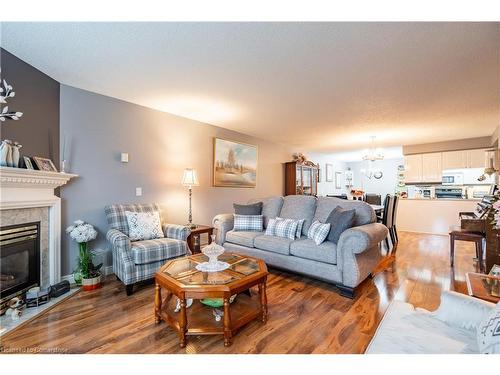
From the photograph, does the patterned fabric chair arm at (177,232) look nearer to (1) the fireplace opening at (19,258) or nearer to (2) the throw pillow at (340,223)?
(1) the fireplace opening at (19,258)

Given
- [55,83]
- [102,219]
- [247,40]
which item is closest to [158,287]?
[102,219]

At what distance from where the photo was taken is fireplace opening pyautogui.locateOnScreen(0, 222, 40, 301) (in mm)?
2021

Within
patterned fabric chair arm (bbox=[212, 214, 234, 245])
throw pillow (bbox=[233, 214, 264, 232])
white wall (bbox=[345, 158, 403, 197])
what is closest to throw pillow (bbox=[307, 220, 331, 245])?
throw pillow (bbox=[233, 214, 264, 232])

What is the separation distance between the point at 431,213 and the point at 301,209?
4510 millimetres

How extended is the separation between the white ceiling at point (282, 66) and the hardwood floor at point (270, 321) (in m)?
2.27

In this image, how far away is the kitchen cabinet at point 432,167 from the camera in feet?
18.8

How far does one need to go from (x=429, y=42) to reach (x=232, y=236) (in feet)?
9.81

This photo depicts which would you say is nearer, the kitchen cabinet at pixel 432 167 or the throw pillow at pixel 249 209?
the throw pillow at pixel 249 209

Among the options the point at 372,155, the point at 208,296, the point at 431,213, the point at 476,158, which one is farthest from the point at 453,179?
the point at 208,296

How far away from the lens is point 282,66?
7.13 ft

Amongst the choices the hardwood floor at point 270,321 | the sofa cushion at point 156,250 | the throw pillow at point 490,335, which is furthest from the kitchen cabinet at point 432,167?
the sofa cushion at point 156,250

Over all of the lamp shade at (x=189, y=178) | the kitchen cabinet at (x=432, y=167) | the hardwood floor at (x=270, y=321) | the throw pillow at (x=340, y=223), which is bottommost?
the hardwood floor at (x=270, y=321)

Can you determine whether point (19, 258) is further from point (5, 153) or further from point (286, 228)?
point (286, 228)

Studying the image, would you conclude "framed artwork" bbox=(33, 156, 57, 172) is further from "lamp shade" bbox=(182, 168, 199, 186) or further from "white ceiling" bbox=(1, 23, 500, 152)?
"lamp shade" bbox=(182, 168, 199, 186)
